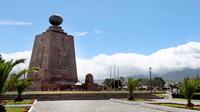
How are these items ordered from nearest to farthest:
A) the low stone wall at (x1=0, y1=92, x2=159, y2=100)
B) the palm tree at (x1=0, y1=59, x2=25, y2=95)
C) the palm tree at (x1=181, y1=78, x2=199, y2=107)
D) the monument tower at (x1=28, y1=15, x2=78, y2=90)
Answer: the palm tree at (x1=0, y1=59, x2=25, y2=95), the palm tree at (x1=181, y1=78, x2=199, y2=107), the low stone wall at (x1=0, y1=92, x2=159, y2=100), the monument tower at (x1=28, y1=15, x2=78, y2=90)

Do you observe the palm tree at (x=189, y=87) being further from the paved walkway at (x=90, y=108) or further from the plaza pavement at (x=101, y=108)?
the paved walkway at (x=90, y=108)

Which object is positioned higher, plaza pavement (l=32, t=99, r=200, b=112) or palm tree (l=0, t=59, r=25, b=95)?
palm tree (l=0, t=59, r=25, b=95)

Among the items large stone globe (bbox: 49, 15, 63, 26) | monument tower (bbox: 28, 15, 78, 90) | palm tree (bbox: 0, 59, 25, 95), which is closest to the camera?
palm tree (bbox: 0, 59, 25, 95)

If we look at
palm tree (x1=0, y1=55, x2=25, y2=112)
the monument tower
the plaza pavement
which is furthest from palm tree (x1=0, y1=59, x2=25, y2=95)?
the monument tower

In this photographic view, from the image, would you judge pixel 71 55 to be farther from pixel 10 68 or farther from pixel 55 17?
pixel 10 68

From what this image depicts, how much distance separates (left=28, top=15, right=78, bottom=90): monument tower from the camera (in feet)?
147

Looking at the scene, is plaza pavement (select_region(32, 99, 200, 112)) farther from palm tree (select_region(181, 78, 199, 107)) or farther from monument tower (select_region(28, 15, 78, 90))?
monument tower (select_region(28, 15, 78, 90))

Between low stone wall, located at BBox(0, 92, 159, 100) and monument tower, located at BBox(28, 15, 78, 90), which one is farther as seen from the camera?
monument tower, located at BBox(28, 15, 78, 90)

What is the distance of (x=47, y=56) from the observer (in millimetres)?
45531

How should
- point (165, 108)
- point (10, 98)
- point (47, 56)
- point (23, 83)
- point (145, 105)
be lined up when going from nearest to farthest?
point (165, 108) → point (145, 105) → point (23, 83) → point (10, 98) → point (47, 56)

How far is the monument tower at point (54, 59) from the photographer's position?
44.8 m

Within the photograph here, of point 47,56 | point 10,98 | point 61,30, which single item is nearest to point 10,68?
point 10,98

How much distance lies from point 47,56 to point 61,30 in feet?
18.4

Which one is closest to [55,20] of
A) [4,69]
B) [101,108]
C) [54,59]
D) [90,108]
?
[54,59]
